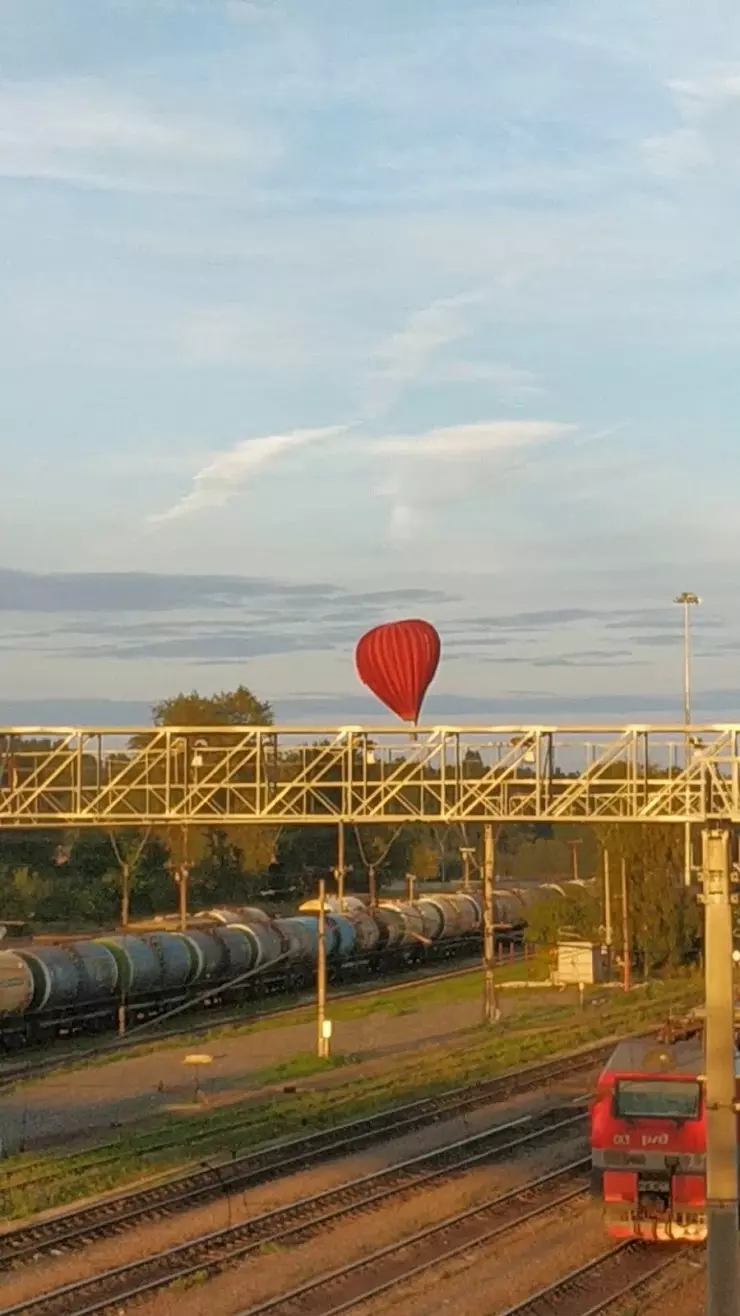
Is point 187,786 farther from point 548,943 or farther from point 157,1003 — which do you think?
point 548,943

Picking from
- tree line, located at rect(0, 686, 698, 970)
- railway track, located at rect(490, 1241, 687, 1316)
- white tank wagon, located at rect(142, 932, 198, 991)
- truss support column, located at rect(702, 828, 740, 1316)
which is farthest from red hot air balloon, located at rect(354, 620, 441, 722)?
truss support column, located at rect(702, 828, 740, 1316)

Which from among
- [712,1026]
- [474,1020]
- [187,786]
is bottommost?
[474,1020]

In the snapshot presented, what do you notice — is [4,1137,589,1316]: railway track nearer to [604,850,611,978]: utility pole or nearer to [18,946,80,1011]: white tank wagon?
[18,946,80,1011]: white tank wagon

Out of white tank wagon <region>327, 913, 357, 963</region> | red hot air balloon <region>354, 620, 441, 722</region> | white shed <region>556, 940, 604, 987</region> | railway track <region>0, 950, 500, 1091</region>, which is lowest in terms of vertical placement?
railway track <region>0, 950, 500, 1091</region>

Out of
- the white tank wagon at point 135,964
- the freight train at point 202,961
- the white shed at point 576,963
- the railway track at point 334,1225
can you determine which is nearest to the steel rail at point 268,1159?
the railway track at point 334,1225

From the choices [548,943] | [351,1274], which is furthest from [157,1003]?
[351,1274]

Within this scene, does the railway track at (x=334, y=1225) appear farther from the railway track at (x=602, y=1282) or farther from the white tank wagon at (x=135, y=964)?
the white tank wagon at (x=135, y=964)
